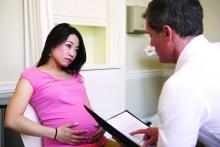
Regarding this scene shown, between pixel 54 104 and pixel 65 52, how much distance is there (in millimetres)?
282

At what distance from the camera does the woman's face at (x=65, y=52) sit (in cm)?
146

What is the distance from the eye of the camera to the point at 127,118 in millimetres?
1326

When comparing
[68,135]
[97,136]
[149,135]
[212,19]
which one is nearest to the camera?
[149,135]

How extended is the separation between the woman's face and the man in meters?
0.57

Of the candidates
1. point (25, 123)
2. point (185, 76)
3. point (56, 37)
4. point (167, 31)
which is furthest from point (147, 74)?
point (185, 76)

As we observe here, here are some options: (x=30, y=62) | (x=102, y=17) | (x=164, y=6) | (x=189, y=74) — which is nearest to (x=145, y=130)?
(x=189, y=74)

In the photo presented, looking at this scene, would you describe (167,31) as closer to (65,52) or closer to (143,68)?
(65,52)

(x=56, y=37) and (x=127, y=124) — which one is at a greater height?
(x=56, y=37)

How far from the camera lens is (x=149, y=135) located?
119 centimetres

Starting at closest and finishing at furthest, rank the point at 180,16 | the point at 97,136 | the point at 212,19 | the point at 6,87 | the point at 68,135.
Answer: the point at 180,16
the point at 68,135
the point at 97,136
the point at 6,87
the point at 212,19

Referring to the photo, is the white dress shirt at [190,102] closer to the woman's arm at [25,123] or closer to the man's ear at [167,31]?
the man's ear at [167,31]

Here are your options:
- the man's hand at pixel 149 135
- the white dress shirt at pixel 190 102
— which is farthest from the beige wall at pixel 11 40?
the white dress shirt at pixel 190 102

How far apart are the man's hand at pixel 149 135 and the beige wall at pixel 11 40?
1.09 metres

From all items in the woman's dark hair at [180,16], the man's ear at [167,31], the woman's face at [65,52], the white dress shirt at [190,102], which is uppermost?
the woman's dark hair at [180,16]
